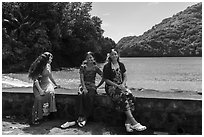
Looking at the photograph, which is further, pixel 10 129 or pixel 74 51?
pixel 74 51

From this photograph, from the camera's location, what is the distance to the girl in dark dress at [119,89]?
15.9ft

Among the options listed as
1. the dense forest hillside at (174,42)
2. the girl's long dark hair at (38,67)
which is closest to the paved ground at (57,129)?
the girl's long dark hair at (38,67)

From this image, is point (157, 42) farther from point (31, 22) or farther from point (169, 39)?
point (31, 22)

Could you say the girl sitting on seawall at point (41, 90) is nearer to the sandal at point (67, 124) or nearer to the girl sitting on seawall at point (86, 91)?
the sandal at point (67, 124)

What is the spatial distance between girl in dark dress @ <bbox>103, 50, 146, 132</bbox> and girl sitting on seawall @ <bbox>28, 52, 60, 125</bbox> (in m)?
1.19

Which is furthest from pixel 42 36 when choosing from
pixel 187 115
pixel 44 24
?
pixel 187 115

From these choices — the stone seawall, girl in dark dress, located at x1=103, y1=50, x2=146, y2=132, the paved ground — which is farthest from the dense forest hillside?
the paved ground

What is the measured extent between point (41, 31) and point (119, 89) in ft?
77.9

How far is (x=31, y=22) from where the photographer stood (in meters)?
29.3

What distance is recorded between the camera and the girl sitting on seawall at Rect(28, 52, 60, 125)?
5363 mm

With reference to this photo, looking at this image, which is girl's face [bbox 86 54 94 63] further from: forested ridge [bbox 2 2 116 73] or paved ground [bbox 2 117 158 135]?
forested ridge [bbox 2 2 116 73]

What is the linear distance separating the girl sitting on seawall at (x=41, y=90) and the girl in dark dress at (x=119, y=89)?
1193 mm

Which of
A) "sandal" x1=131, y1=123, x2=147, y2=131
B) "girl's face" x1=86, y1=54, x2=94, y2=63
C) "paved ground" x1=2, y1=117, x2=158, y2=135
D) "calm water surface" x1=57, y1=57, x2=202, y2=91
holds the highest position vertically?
"girl's face" x1=86, y1=54, x2=94, y2=63

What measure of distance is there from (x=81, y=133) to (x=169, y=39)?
272ft
